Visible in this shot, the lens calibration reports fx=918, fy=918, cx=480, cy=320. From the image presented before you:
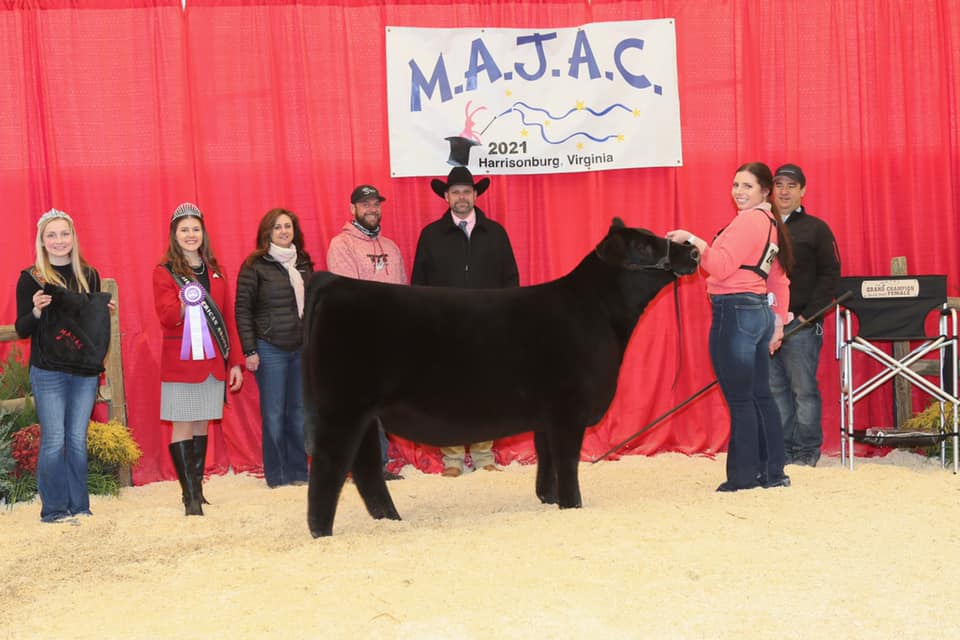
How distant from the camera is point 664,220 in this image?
6555 mm

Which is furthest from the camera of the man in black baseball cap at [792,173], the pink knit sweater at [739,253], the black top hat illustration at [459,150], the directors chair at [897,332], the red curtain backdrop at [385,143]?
the black top hat illustration at [459,150]

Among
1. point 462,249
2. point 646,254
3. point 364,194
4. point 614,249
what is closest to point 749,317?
point 646,254

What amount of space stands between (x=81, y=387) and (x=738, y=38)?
4.85 metres

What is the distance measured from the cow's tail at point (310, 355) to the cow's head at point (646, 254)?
136cm

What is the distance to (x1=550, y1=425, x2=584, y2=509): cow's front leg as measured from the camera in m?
4.38

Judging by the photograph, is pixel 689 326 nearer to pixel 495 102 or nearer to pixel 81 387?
pixel 495 102

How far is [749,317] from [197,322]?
294 cm

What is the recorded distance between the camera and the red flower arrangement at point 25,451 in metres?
5.44

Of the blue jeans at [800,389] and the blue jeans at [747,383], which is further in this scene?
the blue jeans at [800,389]

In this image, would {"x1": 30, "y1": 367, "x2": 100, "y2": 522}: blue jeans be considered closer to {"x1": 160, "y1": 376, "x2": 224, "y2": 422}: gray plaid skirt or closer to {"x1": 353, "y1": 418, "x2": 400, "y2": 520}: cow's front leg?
{"x1": 160, "y1": 376, "x2": 224, "y2": 422}: gray plaid skirt

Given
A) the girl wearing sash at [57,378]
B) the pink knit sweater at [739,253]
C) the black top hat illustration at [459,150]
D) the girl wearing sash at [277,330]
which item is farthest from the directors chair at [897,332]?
the girl wearing sash at [57,378]

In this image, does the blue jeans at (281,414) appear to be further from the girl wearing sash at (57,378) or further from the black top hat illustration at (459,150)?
the black top hat illustration at (459,150)

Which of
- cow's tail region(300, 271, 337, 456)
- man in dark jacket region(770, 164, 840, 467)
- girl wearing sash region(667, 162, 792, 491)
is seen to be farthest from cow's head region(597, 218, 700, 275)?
man in dark jacket region(770, 164, 840, 467)

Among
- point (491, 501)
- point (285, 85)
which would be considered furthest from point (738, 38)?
point (491, 501)
